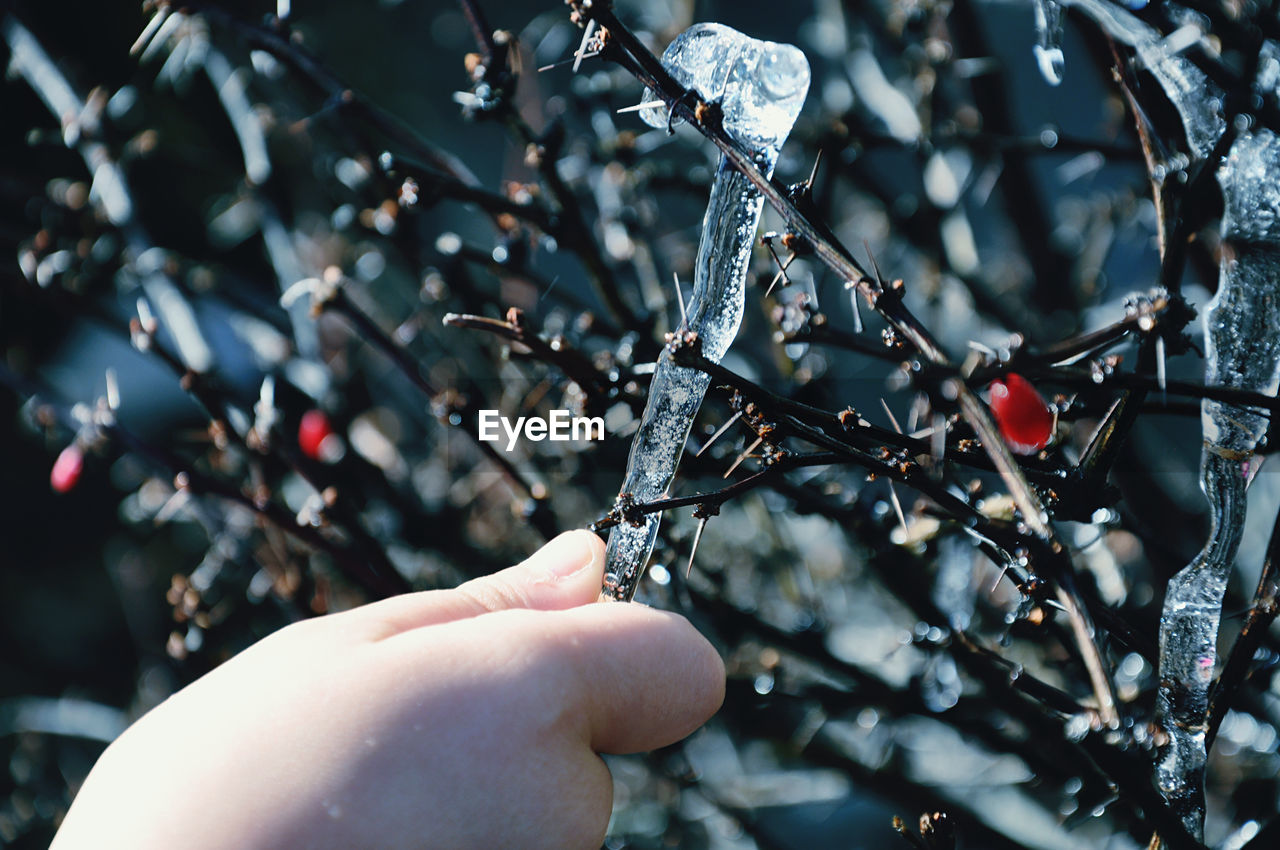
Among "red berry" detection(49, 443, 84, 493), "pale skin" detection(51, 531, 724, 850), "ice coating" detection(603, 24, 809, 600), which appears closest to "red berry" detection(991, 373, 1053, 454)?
"ice coating" detection(603, 24, 809, 600)

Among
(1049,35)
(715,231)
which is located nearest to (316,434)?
(715,231)

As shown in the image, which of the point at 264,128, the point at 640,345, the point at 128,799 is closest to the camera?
the point at 128,799

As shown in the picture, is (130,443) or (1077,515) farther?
(130,443)

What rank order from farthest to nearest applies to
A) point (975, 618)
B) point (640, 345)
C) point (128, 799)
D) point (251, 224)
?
1. point (251, 224)
2. point (975, 618)
3. point (640, 345)
4. point (128, 799)

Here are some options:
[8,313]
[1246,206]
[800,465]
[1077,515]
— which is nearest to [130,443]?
[800,465]

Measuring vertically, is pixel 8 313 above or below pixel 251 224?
below

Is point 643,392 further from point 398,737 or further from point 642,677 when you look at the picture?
point 398,737

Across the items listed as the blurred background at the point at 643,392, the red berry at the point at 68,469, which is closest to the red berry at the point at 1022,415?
the blurred background at the point at 643,392

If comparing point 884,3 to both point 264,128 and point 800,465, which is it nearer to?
point 264,128
